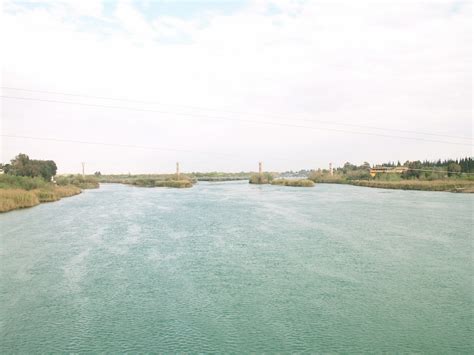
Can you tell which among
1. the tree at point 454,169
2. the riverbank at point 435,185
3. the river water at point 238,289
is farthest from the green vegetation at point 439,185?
the river water at point 238,289

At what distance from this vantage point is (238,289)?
10344 millimetres

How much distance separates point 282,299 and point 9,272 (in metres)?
8.92

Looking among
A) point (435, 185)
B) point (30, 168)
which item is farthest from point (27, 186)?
point (435, 185)

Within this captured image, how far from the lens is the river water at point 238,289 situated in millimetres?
7496

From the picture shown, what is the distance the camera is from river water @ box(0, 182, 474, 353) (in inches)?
295

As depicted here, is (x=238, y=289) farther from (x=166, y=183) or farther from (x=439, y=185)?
(x=166, y=183)

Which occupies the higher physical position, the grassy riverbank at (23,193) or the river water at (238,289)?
the grassy riverbank at (23,193)

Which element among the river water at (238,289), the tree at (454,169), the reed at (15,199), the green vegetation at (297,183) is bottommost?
the river water at (238,289)

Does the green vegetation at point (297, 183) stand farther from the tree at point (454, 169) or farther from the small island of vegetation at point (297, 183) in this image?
the tree at point (454, 169)

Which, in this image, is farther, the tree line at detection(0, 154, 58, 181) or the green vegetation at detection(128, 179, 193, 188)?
the green vegetation at detection(128, 179, 193, 188)

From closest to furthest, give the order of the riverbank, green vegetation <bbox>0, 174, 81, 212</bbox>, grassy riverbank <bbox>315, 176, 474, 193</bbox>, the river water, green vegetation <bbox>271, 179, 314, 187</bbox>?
the river water, green vegetation <bbox>0, 174, 81, 212</bbox>, the riverbank, grassy riverbank <bbox>315, 176, 474, 193</bbox>, green vegetation <bbox>271, 179, 314, 187</bbox>

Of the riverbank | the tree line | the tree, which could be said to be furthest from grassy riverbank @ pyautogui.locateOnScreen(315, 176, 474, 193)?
the tree line

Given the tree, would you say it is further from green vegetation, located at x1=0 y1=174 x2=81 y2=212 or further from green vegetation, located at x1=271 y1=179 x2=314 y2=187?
green vegetation, located at x1=0 y1=174 x2=81 y2=212

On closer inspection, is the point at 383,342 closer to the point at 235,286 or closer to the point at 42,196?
the point at 235,286
